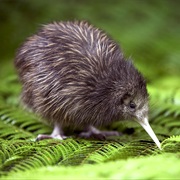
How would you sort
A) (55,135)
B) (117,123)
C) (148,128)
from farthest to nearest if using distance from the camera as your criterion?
(117,123), (55,135), (148,128)

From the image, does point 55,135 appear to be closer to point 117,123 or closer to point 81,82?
point 81,82

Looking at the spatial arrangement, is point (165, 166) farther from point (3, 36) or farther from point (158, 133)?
point (3, 36)

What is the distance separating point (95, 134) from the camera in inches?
A: 126

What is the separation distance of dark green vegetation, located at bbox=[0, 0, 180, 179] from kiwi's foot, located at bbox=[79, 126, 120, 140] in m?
0.09

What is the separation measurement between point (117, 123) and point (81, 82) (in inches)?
24.4

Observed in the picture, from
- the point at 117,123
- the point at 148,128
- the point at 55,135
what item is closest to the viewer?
the point at 148,128

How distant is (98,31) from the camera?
3275 millimetres

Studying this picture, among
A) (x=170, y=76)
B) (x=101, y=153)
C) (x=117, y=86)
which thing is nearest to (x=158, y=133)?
(x=117, y=86)

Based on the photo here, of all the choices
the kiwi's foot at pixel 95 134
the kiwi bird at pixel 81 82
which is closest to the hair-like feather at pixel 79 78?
the kiwi bird at pixel 81 82

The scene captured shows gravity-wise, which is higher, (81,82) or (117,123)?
(81,82)

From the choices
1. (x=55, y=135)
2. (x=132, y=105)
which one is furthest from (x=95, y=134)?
(x=132, y=105)

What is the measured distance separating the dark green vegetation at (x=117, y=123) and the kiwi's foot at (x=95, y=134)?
92 millimetres

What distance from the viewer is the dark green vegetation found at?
1.95 m

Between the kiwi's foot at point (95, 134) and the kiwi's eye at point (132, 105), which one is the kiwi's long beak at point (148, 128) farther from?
the kiwi's foot at point (95, 134)
